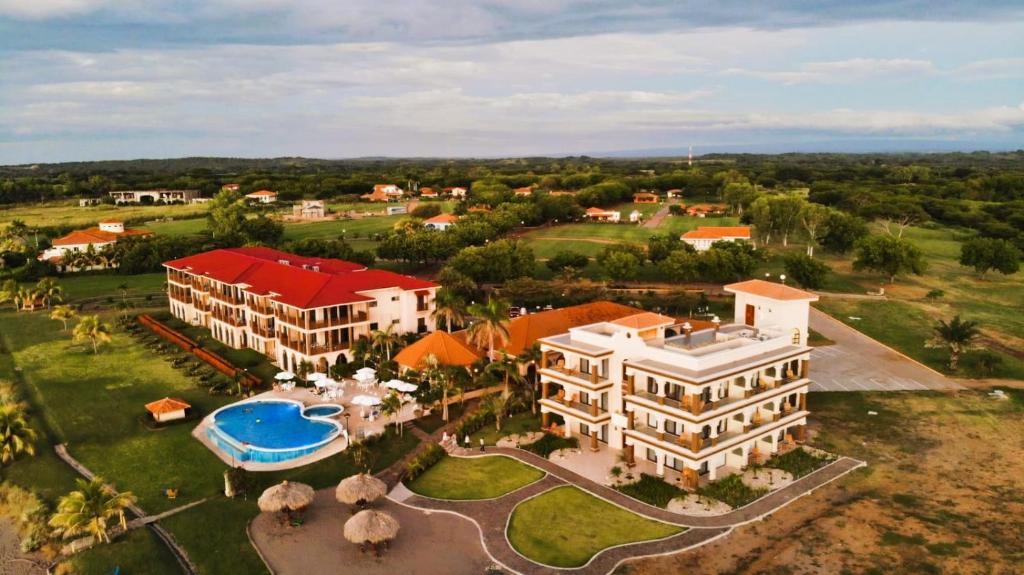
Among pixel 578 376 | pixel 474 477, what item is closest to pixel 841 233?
pixel 578 376

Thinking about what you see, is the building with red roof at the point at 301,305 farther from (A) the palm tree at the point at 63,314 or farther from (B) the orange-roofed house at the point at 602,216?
(B) the orange-roofed house at the point at 602,216

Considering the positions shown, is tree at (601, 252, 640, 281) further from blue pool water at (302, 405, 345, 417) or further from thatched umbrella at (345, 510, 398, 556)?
thatched umbrella at (345, 510, 398, 556)

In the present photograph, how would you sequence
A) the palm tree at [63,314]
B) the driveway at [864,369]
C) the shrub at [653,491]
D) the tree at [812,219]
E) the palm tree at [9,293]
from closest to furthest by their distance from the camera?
the shrub at [653,491], the driveway at [864,369], the palm tree at [63,314], the palm tree at [9,293], the tree at [812,219]

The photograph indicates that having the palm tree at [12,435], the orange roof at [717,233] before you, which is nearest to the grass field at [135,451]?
the palm tree at [12,435]

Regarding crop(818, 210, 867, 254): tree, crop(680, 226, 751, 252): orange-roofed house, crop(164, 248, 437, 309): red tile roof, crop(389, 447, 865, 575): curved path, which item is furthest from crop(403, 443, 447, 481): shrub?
crop(818, 210, 867, 254): tree

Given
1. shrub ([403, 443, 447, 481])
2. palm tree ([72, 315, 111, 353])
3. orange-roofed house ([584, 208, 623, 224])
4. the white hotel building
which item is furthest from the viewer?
orange-roofed house ([584, 208, 623, 224])

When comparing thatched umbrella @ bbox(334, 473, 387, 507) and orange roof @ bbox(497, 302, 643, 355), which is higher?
orange roof @ bbox(497, 302, 643, 355)

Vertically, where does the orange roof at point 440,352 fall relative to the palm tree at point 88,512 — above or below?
above
